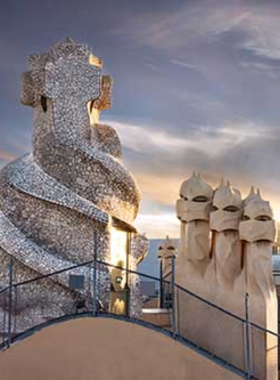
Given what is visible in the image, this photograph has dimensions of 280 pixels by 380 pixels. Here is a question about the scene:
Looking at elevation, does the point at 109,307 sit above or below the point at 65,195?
below

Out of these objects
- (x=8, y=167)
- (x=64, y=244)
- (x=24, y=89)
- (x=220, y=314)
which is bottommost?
(x=220, y=314)

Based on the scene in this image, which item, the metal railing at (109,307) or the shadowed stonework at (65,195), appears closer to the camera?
the metal railing at (109,307)

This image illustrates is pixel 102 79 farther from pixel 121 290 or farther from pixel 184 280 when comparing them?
pixel 184 280

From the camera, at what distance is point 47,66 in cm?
1291

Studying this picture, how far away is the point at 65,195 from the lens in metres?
12.0

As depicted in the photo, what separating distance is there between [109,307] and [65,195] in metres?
2.38

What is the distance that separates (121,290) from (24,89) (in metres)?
5.01

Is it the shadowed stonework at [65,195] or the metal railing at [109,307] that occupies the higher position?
the shadowed stonework at [65,195]

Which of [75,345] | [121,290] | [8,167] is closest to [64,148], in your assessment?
[8,167]

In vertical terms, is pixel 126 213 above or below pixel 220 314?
above

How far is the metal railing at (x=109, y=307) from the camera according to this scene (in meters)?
8.79

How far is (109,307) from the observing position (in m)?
12.1

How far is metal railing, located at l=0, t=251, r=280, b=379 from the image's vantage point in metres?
8.79

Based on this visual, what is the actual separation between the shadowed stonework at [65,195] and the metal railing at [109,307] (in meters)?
0.03
